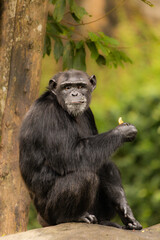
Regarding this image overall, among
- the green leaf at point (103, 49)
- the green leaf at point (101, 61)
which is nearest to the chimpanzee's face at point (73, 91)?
the green leaf at point (103, 49)

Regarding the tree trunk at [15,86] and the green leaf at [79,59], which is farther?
the green leaf at [79,59]

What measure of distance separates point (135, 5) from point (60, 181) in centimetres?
1265

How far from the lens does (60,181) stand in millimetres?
5332

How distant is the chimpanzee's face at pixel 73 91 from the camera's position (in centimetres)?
554

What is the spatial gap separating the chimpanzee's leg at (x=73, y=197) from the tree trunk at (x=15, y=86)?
86 cm

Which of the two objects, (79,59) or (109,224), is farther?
(79,59)

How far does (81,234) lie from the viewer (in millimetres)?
4961

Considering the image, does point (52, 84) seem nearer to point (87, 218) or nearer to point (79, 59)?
point (79, 59)

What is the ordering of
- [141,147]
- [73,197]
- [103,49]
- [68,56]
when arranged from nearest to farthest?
1. [73,197]
2. [103,49]
3. [68,56]
4. [141,147]

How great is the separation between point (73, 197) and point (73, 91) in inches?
54.5

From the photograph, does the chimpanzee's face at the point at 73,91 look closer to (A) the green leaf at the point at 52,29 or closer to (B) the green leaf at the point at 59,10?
(B) the green leaf at the point at 59,10

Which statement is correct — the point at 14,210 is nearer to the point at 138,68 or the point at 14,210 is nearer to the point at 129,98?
the point at 129,98

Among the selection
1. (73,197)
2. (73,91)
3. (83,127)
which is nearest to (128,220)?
(73,197)

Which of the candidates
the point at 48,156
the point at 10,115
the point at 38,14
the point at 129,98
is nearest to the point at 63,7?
the point at 38,14
